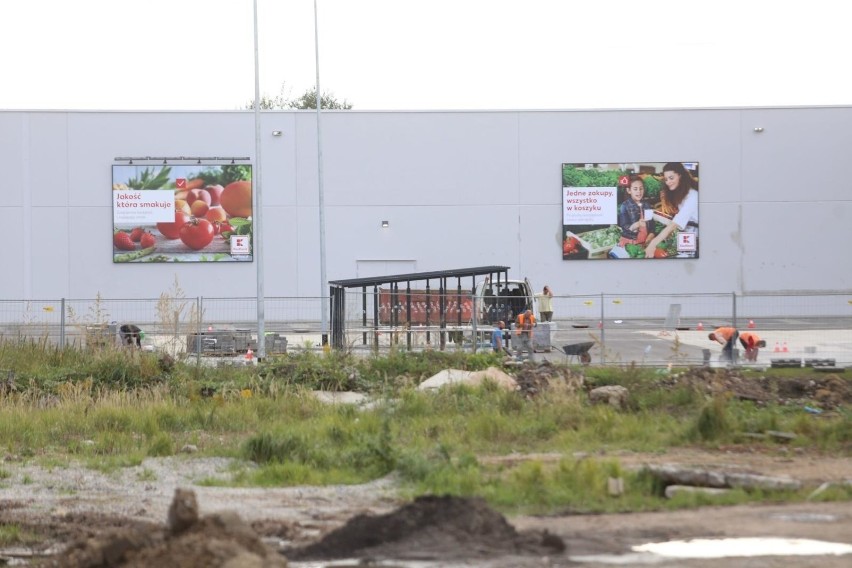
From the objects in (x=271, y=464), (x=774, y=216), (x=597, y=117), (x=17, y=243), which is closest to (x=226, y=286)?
(x=17, y=243)

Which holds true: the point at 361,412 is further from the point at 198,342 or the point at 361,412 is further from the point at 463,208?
the point at 463,208

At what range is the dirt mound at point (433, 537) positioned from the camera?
24.9 feet

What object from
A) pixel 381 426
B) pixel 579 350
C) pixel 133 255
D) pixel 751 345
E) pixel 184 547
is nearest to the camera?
pixel 184 547

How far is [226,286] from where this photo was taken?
159ft

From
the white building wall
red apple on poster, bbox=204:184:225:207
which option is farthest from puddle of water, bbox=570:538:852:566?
red apple on poster, bbox=204:184:225:207

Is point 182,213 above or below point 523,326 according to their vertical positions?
above

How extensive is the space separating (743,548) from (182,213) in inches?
1697

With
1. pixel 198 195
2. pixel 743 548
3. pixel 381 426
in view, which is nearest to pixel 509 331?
pixel 381 426

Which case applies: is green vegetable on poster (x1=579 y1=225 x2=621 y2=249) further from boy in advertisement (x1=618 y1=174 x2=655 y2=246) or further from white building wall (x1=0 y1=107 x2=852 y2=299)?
white building wall (x1=0 y1=107 x2=852 y2=299)

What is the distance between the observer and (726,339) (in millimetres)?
22016

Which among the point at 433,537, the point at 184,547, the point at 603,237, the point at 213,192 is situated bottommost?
the point at 433,537

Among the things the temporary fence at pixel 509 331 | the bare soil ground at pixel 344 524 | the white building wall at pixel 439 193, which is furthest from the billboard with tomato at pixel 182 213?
the bare soil ground at pixel 344 524

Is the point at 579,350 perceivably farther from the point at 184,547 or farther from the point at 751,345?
the point at 184,547

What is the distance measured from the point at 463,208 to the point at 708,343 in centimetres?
2718
